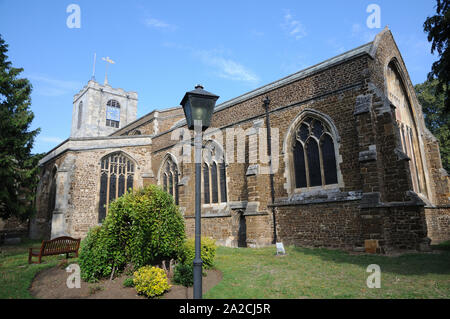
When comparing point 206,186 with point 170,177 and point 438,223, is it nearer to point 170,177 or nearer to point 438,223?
point 170,177

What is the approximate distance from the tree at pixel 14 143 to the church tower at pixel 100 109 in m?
24.0

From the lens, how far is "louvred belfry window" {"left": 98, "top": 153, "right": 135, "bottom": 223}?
1881 cm

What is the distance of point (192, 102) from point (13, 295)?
5.53 meters

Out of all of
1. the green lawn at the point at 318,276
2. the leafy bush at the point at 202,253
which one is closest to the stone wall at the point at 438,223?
the green lawn at the point at 318,276

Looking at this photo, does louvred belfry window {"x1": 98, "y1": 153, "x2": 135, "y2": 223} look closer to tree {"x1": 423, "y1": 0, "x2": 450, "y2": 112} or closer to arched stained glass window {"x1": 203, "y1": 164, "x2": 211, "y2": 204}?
arched stained glass window {"x1": 203, "y1": 164, "x2": 211, "y2": 204}

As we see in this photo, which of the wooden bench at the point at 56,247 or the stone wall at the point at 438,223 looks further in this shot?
the stone wall at the point at 438,223

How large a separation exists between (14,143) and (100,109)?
28186 millimetres

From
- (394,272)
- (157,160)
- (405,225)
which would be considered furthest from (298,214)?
(157,160)

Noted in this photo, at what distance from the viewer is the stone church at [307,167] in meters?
9.75

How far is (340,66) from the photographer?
11.3 meters

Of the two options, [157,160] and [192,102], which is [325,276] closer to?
[192,102]

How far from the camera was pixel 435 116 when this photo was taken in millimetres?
24047

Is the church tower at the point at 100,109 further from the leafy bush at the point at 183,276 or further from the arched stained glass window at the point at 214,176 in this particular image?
the leafy bush at the point at 183,276

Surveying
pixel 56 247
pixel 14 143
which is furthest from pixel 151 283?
pixel 14 143
